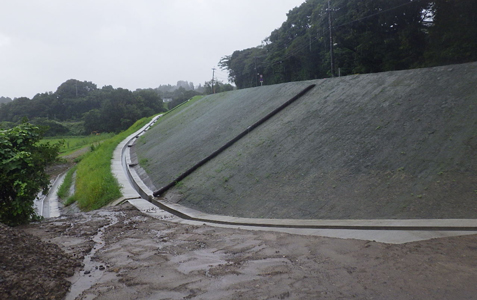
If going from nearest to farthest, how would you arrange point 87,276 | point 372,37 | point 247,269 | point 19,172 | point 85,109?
1. point 247,269
2. point 87,276
3. point 19,172
4. point 372,37
5. point 85,109

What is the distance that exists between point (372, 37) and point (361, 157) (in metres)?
19.0

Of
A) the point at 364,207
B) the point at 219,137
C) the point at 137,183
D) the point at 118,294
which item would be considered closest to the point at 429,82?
the point at 364,207

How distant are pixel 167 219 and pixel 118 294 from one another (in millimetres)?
4964

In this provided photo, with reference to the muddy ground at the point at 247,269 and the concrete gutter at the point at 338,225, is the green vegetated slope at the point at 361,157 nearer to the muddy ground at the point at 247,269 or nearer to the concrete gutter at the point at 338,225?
the concrete gutter at the point at 338,225

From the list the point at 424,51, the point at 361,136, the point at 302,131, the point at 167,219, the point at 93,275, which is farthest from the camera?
the point at 424,51

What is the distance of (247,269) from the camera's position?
14.8 feet

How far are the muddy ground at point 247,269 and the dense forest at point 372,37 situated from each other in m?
16.6

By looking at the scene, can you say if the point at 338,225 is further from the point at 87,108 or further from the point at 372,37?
the point at 87,108

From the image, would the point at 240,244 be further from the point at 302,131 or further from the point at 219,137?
the point at 219,137

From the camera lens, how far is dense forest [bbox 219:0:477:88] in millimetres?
18547

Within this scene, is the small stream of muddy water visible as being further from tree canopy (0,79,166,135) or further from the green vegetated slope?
tree canopy (0,79,166,135)

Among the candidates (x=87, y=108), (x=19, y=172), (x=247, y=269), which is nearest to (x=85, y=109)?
(x=87, y=108)

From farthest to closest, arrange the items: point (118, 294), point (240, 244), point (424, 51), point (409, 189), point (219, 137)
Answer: point (424, 51)
point (219, 137)
point (409, 189)
point (240, 244)
point (118, 294)

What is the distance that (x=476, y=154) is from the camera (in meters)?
7.08
